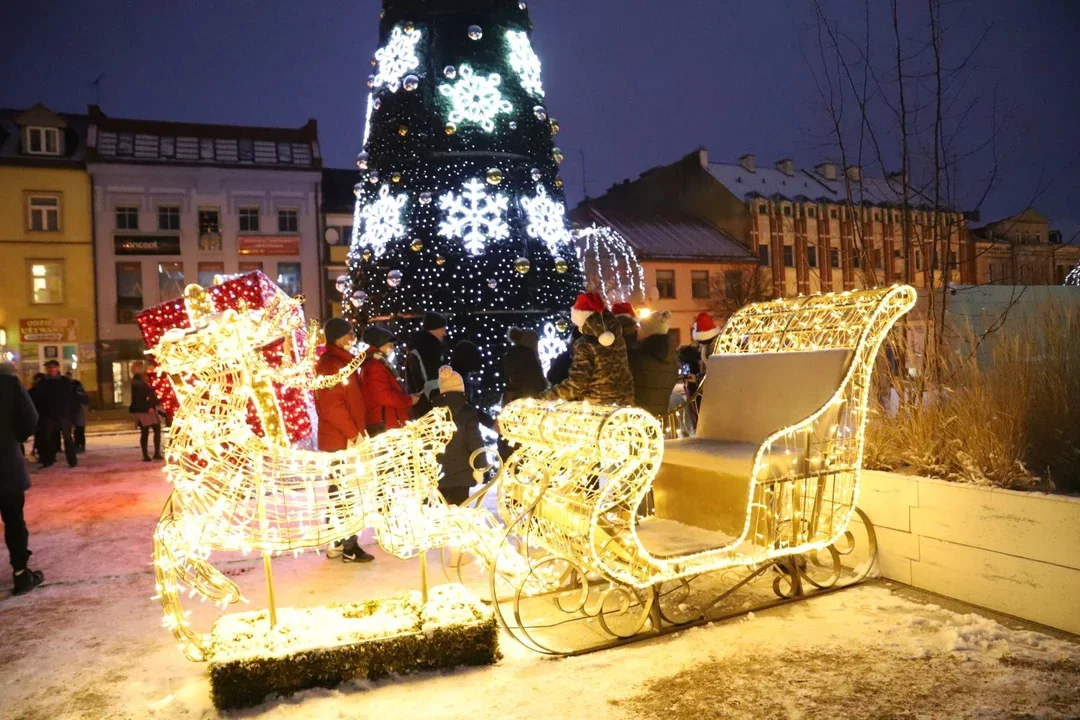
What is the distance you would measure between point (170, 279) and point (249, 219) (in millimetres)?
3522

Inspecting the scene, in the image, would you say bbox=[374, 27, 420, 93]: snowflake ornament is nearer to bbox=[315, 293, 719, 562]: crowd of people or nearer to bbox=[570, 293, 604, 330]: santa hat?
bbox=[315, 293, 719, 562]: crowd of people

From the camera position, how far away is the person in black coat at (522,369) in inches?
257

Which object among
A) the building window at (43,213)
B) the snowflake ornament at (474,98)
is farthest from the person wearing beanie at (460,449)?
the building window at (43,213)

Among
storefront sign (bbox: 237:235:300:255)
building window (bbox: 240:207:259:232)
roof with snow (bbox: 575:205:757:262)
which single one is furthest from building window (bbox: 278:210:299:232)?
roof with snow (bbox: 575:205:757:262)

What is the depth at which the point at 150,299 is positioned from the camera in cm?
2722

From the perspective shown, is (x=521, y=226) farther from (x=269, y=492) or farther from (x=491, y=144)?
(x=269, y=492)

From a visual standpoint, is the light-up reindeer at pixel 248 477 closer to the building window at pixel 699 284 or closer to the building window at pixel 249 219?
the building window at pixel 249 219

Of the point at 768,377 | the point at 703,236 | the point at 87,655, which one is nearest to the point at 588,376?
the point at 768,377

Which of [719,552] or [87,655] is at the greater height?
[719,552]

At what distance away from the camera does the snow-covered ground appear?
3115 mm

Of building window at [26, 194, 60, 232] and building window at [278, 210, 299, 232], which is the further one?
building window at [278, 210, 299, 232]

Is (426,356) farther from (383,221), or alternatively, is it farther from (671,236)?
(671,236)

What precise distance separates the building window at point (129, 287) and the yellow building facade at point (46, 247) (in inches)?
34.4

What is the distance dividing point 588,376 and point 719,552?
5.28 feet
